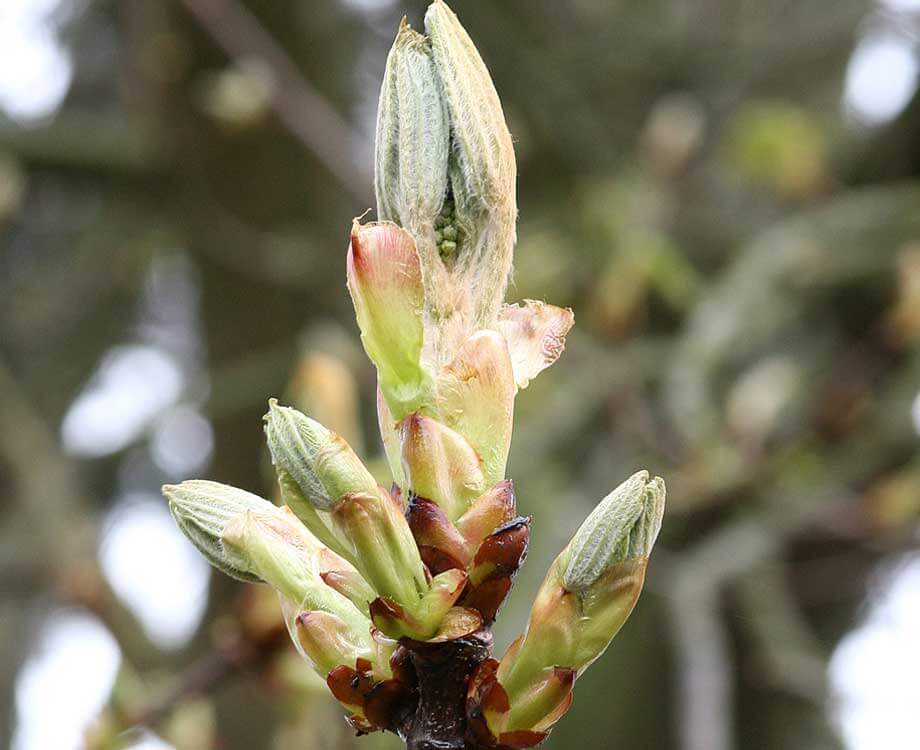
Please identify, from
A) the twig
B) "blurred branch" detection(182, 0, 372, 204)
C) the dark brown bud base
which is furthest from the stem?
"blurred branch" detection(182, 0, 372, 204)

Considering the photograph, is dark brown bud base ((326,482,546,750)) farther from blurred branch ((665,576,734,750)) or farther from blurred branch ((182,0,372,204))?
blurred branch ((182,0,372,204))

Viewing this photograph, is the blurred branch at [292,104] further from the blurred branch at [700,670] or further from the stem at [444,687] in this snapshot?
the stem at [444,687]

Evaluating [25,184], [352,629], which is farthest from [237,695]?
[352,629]

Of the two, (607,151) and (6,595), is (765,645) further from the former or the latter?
(6,595)

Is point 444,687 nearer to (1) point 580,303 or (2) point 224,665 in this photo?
(2) point 224,665

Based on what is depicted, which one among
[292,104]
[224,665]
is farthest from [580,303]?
[224,665]

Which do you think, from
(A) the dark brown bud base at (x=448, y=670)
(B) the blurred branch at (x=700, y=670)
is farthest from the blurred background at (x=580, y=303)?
(A) the dark brown bud base at (x=448, y=670)
